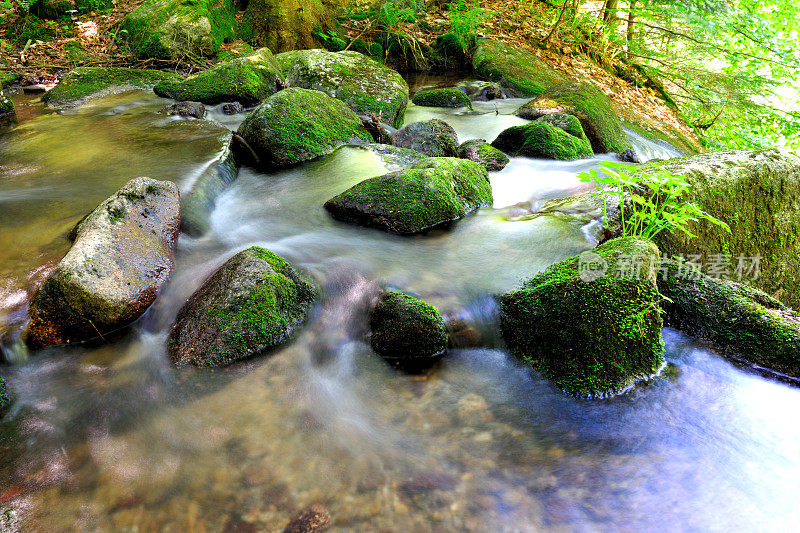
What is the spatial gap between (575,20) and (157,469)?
14.9 metres

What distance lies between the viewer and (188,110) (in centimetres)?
769

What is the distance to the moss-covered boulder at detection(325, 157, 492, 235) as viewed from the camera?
178 inches

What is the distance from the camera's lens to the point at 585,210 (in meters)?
4.54

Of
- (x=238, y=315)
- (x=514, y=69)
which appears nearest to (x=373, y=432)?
(x=238, y=315)

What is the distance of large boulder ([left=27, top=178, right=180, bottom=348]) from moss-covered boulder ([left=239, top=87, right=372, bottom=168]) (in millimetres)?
2203

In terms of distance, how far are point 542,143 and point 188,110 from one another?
5768 millimetres

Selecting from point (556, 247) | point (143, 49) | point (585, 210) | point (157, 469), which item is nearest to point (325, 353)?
point (157, 469)

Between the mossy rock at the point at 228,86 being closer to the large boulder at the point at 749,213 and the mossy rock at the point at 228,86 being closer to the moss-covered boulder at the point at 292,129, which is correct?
the moss-covered boulder at the point at 292,129

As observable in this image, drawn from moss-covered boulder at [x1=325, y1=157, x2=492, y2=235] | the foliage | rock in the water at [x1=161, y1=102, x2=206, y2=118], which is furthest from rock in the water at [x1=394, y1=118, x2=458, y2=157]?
rock in the water at [x1=161, y1=102, x2=206, y2=118]

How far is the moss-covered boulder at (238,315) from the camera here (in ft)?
10.0

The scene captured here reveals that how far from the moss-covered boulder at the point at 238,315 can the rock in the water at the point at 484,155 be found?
410 cm

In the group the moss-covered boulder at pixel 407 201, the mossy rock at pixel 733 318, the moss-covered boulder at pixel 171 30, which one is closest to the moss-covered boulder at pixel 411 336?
the moss-covered boulder at pixel 407 201

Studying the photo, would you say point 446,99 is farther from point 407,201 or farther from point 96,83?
point 96,83

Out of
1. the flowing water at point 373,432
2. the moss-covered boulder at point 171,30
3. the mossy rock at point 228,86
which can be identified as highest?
the moss-covered boulder at point 171,30
